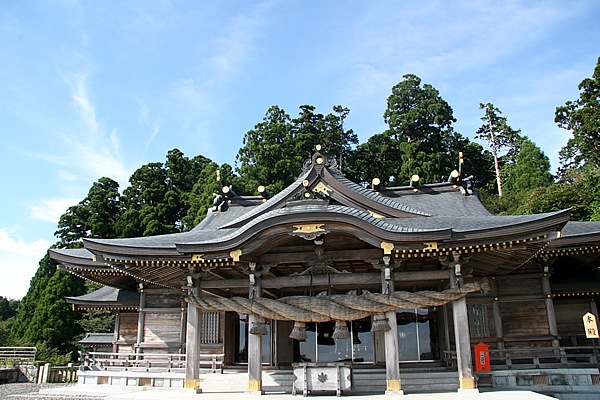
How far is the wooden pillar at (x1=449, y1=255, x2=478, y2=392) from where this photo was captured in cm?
1055

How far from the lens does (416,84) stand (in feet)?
149

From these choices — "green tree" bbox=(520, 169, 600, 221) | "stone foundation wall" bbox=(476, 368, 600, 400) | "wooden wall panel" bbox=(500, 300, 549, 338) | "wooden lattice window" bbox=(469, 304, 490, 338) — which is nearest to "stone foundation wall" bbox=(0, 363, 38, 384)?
"wooden lattice window" bbox=(469, 304, 490, 338)

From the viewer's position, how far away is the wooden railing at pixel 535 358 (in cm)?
1232

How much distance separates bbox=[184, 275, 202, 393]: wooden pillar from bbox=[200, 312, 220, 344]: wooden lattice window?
3.66 meters

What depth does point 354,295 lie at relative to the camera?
37.1 ft

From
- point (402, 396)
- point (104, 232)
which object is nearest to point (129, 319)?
point (402, 396)

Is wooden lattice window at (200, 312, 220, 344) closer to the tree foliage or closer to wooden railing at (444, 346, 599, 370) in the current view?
wooden railing at (444, 346, 599, 370)

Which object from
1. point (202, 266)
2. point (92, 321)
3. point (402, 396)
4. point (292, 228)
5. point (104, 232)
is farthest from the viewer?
point (104, 232)

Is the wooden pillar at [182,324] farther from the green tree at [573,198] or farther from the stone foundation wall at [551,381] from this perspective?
the green tree at [573,198]

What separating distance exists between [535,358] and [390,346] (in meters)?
4.38

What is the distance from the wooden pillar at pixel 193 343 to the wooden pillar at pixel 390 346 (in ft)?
15.5

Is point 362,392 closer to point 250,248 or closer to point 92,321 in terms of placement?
point 250,248

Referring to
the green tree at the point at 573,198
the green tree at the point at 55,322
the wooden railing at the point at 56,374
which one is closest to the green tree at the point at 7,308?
the green tree at the point at 55,322

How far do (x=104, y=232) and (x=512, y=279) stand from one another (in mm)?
33333
